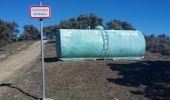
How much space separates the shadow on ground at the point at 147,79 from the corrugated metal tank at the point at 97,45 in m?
4.62

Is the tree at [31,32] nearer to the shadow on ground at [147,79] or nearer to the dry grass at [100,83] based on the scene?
the dry grass at [100,83]

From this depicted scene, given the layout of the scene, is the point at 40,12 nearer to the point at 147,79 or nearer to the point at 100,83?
the point at 100,83

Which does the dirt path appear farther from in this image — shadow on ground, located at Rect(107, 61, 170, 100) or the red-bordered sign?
the red-bordered sign

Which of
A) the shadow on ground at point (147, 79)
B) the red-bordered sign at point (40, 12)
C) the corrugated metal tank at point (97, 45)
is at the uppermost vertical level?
the red-bordered sign at point (40, 12)

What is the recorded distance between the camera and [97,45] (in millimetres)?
23641

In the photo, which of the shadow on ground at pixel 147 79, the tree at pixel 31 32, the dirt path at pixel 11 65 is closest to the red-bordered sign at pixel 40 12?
the shadow on ground at pixel 147 79

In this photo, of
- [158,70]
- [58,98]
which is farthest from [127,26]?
[58,98]

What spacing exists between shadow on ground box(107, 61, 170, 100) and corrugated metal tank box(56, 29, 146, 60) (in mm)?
4616

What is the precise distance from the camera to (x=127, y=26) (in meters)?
85.1

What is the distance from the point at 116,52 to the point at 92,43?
6.37 ft

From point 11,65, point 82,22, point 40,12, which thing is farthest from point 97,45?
point 82,22

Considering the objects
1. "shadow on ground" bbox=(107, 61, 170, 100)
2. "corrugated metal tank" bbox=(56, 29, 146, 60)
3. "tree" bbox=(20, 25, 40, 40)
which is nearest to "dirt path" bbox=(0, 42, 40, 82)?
"corrugated metal tank" bbox=(56, 29, 146, 60)

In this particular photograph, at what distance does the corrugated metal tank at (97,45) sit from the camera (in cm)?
2320

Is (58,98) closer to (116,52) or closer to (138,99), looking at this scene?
(138,99)
